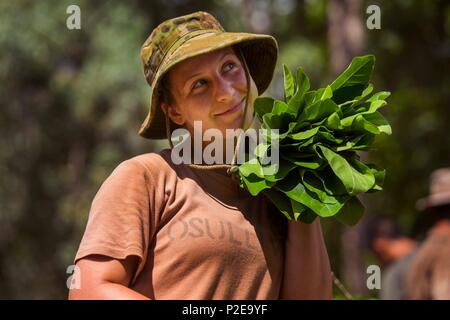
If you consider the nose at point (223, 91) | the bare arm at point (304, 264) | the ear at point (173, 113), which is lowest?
the bare arm at point (304, 264)

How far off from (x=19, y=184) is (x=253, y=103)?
14899mm

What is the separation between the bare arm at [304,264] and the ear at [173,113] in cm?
50

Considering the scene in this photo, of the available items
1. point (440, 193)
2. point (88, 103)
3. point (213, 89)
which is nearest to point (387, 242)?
point (440, 193)

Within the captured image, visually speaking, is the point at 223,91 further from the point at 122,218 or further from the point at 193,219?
the point at 122,218

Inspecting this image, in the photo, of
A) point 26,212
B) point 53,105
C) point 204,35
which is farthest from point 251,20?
point 204,35

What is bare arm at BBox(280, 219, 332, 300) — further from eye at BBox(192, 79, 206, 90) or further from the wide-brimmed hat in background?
the wide-brimmed hat in background

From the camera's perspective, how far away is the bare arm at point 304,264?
9.02 ft

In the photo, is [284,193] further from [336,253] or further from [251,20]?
[336,253]

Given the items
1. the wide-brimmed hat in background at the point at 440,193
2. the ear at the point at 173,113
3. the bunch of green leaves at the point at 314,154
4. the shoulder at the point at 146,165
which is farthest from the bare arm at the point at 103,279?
the wide-brimmed hat in background at the point at 440,193

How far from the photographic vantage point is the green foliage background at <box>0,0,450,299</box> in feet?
54.5

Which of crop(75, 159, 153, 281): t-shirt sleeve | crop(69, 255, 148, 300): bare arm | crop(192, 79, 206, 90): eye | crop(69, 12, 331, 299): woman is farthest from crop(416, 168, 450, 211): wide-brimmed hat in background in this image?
crop(69, 255, 148, 300): bare arm

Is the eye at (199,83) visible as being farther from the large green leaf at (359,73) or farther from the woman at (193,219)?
the large green leaf at (359,73)

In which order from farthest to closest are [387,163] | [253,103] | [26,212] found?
[387,163] < [26,212] < [253,103]
